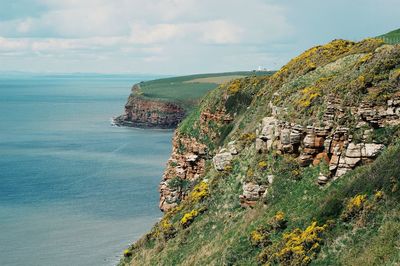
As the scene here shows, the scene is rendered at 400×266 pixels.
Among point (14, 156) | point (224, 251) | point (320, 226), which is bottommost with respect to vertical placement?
point (14, 156)

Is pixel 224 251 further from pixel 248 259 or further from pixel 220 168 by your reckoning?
pixel 220 168

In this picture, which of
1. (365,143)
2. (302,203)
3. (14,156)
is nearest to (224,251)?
(302,203)

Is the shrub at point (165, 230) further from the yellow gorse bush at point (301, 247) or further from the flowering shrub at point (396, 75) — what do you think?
the flowering shrub at point (396, 75)

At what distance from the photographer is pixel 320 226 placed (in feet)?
135

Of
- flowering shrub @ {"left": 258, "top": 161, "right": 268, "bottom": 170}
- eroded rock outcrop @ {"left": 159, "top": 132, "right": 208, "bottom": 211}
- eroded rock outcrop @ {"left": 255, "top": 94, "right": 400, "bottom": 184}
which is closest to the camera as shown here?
eroded rock outcrop @ {"left": 255, "top": 94, "right": 400, "bottom": 184}

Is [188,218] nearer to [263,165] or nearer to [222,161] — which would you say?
[222,161]

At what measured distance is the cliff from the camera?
3912 centimetres

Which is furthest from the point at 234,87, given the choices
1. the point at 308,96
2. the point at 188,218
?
the point at 308,96

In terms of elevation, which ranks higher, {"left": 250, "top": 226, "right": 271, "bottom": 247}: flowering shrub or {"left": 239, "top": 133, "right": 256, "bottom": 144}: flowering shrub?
{"left": 239, "top": 133, "right": 256, "bottom": 144}: flowering shrub

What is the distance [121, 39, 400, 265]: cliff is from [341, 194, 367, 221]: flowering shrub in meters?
0.07

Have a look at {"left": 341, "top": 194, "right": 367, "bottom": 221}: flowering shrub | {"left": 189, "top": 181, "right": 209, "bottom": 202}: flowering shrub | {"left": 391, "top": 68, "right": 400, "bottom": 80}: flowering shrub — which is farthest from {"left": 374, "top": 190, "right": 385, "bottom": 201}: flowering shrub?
{"left": 189, "top": 181, "right": 209, "bottom": 202}: flowering shrub

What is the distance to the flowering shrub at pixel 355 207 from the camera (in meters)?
39.6

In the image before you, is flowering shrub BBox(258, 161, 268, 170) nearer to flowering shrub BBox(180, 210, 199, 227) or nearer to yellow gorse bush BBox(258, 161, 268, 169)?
yellow gorse bush BBox(258, 161, 268, 169)

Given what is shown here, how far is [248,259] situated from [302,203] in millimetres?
5994
